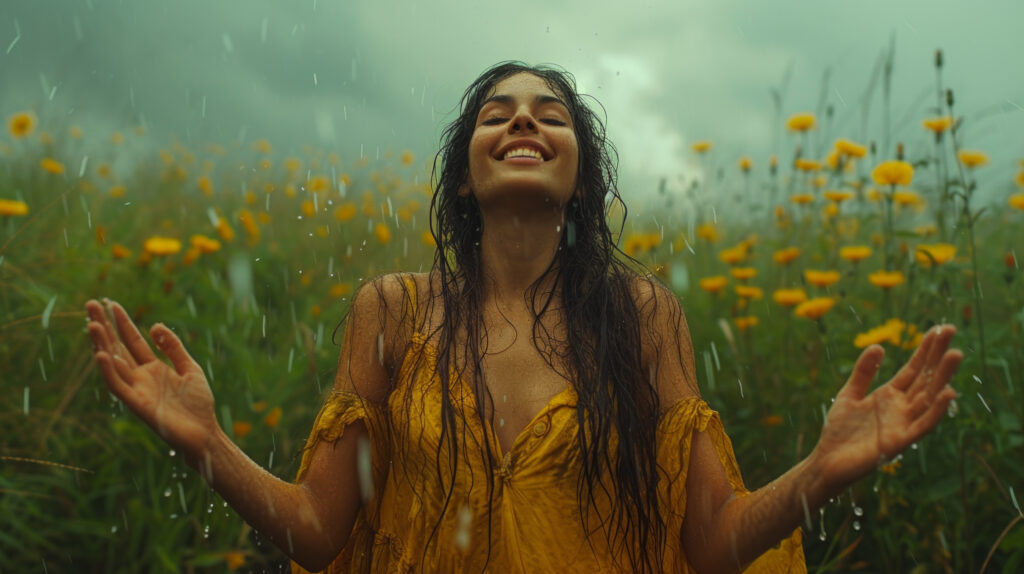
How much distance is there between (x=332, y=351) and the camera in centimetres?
290

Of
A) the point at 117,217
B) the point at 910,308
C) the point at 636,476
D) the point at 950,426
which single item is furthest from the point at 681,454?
the point at 117,217

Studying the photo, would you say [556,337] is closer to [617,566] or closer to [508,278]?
[508,278]

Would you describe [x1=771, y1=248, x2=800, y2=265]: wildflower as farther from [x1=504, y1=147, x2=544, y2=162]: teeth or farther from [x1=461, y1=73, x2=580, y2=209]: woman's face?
[x1=504, y1=147, x2=544, y2=162]: teeth

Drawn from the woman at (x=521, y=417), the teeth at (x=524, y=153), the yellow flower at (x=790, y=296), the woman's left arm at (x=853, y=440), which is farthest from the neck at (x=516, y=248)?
the yellow flower at (x=790, y=296)

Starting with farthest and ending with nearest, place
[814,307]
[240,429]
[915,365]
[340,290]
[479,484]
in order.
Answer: [340,290] → [814,307] → [240,429] → [479,484] → [915,365]

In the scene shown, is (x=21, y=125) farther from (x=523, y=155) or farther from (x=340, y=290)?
(x=523, y=155)

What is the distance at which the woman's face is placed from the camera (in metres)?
1.56

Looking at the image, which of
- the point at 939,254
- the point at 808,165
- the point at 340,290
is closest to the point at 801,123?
the point at 808,165

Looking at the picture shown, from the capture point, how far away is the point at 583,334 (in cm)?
163

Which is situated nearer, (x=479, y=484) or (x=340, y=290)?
(x=479, y=484)

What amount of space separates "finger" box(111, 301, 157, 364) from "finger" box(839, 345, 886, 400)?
1.11 metres

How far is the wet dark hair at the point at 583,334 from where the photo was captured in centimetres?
151

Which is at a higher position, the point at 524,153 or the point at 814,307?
the point at 524,153

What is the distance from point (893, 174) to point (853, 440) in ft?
5.54
